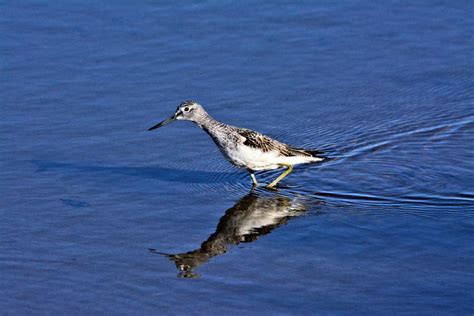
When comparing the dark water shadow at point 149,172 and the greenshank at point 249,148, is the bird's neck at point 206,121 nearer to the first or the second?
the greenshank at point 249,148

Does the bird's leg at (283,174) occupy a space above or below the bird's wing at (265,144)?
below

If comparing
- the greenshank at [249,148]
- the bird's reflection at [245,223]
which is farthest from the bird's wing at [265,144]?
the bird's reflection at [245,223]

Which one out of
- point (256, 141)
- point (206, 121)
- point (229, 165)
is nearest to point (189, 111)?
point (206, 121)

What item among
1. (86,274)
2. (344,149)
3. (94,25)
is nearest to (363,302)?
(86,274)

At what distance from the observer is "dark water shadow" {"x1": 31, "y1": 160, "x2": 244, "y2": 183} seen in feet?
39.6

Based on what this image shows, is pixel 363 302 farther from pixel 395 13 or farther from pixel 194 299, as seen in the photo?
pixel 395 13

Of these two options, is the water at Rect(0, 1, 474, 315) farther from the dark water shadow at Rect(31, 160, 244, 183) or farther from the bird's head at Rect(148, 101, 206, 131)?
the bird's head at Rect(148, 101, 206, 131)

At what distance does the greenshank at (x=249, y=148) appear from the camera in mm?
11781

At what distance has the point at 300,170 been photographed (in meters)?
12.5

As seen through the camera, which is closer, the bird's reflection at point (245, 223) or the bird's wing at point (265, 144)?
the bird's reflection at point (245, 223)

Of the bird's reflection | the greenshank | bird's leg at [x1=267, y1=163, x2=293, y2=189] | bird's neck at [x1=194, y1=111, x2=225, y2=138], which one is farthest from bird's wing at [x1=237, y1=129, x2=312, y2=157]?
the bird's reflection

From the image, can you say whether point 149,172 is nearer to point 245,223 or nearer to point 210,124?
point 210,124

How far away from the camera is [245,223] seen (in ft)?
35.4

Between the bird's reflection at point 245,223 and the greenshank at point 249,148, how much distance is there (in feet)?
1.34
